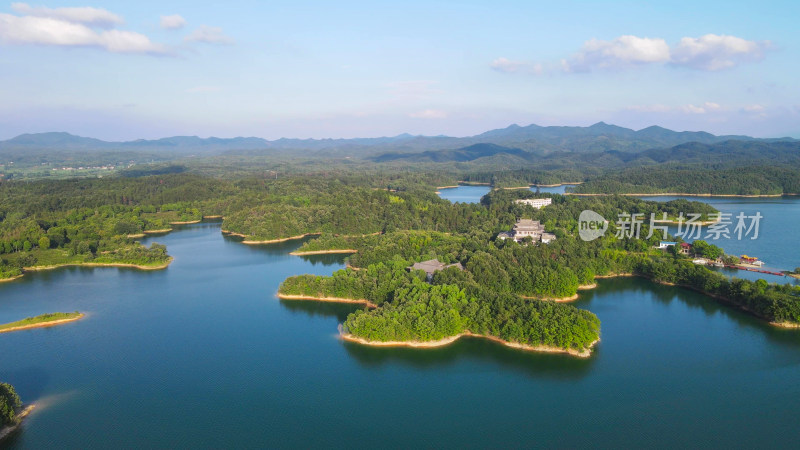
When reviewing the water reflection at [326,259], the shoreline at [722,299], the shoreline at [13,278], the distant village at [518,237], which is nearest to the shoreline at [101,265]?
the shoreline at [13,278]

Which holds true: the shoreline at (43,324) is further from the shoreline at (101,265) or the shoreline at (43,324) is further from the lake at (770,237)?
the lake at (770,237)

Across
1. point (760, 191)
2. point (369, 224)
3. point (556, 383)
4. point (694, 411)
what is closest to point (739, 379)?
point (694, 411)

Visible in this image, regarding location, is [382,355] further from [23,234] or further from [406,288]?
[23,234]

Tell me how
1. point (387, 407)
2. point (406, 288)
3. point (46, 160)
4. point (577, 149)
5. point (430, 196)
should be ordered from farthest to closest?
point (577, 149), point (46, 160), point (430, 196), point (406, 288), point (387, 407)

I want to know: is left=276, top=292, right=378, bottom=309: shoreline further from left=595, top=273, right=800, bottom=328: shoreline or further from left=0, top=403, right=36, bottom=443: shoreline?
left=595, top=273, right=800, bottom=328: shoreline

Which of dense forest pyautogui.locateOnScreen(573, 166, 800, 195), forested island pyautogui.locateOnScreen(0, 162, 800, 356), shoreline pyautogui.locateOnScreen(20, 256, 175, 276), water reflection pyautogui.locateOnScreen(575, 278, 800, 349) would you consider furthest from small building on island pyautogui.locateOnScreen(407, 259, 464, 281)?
dense forest pyautogui.locateOnScreen(573, 166, 800, 195)

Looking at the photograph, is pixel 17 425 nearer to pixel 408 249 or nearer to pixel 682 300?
pixel 408 249

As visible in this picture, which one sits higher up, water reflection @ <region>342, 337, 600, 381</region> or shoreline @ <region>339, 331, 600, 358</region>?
shoreline @ <region>339, 331, 600, 358</region>
